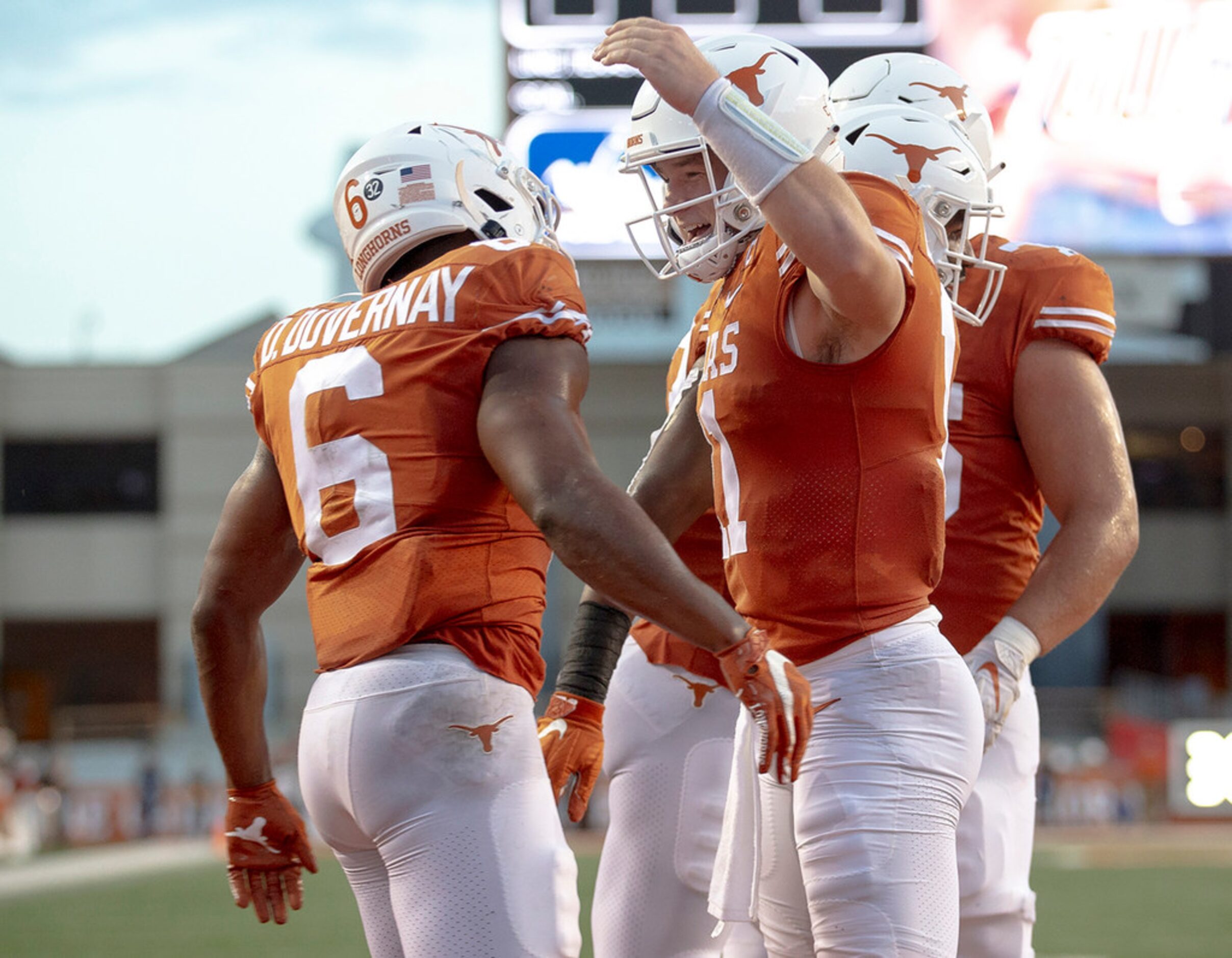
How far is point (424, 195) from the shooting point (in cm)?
243

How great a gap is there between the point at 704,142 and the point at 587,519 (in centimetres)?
63

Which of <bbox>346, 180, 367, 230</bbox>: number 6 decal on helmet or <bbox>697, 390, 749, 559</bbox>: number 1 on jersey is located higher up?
<bbox>346, 180, 367, 230</bbox>: number 6 decal on helmet

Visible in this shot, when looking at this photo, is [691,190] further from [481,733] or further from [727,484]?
[481,733]

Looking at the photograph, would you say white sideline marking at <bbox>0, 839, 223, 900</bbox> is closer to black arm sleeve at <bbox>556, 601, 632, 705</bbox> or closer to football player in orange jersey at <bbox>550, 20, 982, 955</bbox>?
black arm sleeve at <bbox>556, 601, 632, 705</bbox>

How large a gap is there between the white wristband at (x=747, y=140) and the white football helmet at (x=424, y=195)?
434 mm

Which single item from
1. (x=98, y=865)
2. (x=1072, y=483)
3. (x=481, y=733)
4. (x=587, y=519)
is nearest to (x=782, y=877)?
(x=481, y=733)

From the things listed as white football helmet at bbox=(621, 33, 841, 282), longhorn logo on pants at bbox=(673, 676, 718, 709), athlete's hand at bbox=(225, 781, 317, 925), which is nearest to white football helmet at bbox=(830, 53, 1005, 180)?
white football helmet at bbox=(621, 33, 841, 282)

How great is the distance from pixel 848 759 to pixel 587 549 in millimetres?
428

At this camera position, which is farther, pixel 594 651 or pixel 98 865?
pixel 98 865

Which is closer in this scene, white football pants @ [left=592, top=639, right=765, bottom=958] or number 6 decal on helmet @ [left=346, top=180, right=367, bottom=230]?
number 6 decal on helmet @ [left=346, top=180, right=367, bottom=230]

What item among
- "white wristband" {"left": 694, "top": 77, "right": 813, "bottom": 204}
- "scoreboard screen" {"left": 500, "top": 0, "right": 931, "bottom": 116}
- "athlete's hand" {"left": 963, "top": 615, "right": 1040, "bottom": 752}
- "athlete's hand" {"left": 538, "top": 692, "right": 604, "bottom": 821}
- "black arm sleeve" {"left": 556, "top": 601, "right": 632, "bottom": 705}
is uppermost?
"white wristband" {"left": 694, "top": 77, "right": 813, "bottom": 204}

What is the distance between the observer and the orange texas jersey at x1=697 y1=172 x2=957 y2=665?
7.00 ft

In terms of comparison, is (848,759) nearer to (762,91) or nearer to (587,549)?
(587,549)

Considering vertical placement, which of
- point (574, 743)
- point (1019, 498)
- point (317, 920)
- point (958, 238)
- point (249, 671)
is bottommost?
point (317, 920)
